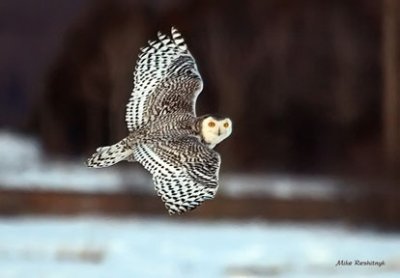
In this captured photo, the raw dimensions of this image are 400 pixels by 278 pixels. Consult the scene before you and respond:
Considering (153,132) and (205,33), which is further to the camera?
(205,33)

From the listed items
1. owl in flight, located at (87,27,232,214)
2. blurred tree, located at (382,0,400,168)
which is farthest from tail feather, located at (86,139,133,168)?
blurred tree, located at (382,0,400,168)

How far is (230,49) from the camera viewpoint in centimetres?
63

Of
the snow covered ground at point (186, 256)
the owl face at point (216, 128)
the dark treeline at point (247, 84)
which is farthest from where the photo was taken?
the snow covered ground at point (186, 256)

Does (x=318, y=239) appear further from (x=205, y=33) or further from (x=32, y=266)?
(x=205, y=33)

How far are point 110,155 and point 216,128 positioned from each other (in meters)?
0.06

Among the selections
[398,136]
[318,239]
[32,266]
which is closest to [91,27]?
[398,136]

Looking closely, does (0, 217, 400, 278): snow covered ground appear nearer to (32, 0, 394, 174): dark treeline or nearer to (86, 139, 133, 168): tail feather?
(32, 0, 394, 174): dark treeline

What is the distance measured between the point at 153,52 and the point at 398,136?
0.49 ft

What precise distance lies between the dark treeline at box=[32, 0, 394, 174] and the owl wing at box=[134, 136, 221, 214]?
27 mm

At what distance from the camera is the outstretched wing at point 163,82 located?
1.59ft

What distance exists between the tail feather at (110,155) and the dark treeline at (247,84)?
3cm

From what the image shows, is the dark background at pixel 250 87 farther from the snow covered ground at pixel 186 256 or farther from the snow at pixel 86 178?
the snow covered ground at pixel 186 256

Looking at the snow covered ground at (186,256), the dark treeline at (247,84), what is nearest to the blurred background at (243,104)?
the dark treeline at (247,84)

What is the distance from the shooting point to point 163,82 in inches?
20.0
